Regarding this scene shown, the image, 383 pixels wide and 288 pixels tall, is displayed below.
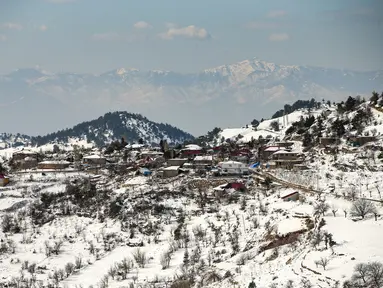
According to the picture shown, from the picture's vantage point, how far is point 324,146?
63.3 metres

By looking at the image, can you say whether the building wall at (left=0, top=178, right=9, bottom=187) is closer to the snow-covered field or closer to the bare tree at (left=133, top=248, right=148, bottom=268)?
the snow-covered field

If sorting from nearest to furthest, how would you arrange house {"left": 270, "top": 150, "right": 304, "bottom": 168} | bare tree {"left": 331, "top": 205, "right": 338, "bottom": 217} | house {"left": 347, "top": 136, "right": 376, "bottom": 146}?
bare tree {"left": 331, "top": 205, "right": 338, "bottom": 217} → house {"left": 270, "top": 150, "right": 304, "bottom": 168} → house {"left": 347, "top": 136, "right": 376, "bottom": 146}

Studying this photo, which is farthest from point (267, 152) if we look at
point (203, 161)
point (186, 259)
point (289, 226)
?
point (186, 259)

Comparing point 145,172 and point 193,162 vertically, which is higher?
point 193,162

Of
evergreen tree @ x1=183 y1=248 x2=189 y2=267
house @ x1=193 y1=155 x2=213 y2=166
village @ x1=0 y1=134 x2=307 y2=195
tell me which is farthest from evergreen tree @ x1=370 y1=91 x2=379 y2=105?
evergreen tree @ x1=183 y1=248 x2=189 y2=267

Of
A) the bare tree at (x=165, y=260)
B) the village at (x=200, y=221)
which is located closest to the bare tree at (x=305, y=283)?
the village at (x=200, y=221)

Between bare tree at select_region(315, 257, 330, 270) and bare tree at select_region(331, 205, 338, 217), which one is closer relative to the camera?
bare tree at select_region(315, 257, 330, 270)

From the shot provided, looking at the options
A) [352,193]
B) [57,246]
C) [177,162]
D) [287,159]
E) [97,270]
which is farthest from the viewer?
[177,162]

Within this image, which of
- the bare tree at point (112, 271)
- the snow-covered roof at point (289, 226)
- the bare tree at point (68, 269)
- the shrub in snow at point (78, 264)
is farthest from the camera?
the shrub in snow at point (78, 264)

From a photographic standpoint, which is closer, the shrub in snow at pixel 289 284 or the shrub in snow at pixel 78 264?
the shrub in snow at pixel 289 284

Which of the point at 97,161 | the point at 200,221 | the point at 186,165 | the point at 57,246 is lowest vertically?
the point at 57,246

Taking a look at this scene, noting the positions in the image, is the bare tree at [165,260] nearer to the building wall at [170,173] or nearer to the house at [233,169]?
the house at [233,169]

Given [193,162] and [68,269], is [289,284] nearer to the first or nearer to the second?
[68,269]

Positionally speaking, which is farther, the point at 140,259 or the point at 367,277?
the point at 140,259
